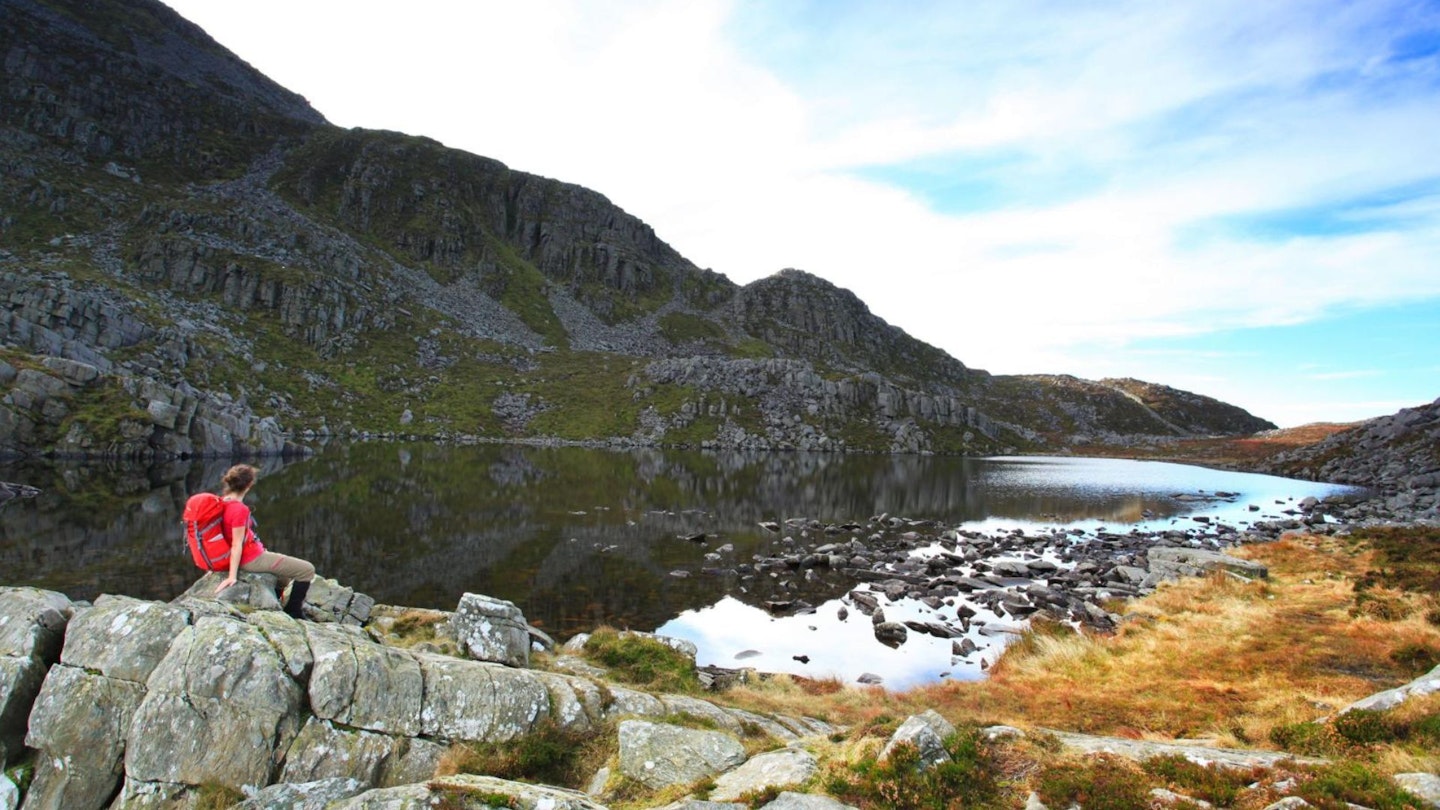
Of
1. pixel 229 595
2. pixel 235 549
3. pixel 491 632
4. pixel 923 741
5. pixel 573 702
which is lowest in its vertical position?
pixel 491 632

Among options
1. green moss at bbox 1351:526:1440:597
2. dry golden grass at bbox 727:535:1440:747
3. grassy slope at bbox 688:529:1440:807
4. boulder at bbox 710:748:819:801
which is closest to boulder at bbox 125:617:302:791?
boulder at bbox 710:748:819:801

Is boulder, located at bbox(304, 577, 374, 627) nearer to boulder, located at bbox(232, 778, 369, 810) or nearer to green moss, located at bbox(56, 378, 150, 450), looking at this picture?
boulder, located at bbox(232, 778, 369, 810)

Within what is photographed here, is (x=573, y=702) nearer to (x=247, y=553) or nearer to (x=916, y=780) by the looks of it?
(x=916, y=780)

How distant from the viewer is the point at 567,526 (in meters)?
49.9

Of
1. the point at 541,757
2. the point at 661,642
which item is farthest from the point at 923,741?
the point at 661,642

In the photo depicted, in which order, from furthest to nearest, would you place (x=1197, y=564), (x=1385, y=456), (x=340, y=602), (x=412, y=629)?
1. (x=1385, y=456)
2. (x=1197, y=564)
3. (x=340, y=602)
4. (x=412, y=629)

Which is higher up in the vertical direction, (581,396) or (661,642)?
(581,396)

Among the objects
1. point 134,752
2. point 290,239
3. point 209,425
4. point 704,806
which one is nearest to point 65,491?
point 209,425

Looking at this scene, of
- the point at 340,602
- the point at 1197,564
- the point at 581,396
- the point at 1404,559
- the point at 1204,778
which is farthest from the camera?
the point at 581,396

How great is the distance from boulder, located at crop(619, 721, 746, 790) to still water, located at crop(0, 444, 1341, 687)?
1365cm

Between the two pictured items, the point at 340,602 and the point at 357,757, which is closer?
the point at 357,757

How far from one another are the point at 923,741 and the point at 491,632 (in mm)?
12671

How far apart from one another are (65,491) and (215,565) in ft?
182

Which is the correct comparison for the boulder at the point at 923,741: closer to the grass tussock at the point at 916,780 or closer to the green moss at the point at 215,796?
the grass tussock at the point at 916,780
